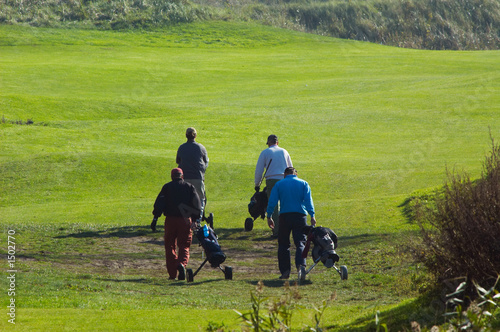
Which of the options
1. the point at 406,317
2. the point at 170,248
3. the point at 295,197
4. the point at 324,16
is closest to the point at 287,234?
the point at 295,197

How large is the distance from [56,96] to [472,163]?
29155mm

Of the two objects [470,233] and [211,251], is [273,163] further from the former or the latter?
[470,233]

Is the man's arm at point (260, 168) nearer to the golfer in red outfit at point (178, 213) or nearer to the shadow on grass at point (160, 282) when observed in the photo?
the golfer in red outfit at point (178, 213)

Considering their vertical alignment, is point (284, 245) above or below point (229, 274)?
above

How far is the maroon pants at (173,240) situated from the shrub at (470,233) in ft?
15.5

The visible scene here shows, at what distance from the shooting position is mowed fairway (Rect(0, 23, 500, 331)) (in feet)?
32.7

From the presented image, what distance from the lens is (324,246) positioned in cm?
1100

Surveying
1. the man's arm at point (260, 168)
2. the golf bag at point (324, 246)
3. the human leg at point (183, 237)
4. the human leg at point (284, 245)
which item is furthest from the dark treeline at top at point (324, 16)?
the golf bag at point (324, 246)

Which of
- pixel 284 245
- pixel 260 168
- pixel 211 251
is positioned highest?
pixel 260 168

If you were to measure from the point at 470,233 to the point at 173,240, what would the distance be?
222 inches

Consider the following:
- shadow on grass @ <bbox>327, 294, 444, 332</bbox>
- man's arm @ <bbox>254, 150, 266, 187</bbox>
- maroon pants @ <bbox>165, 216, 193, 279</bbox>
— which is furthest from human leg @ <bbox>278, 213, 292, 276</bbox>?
shadow on grass @ <bbox>327, 294, 444, 332</bbox>

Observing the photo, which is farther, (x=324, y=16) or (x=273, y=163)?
(x=324, y=16)

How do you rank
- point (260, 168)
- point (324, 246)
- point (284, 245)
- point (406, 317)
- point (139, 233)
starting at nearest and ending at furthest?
point (406, 317)
point (324, 246)
point (284, 245)
point (260, 168)
point (139, 233)

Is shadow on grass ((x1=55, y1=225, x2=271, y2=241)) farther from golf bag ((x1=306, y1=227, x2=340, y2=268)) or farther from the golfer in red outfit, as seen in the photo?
golf bag ((x1=306, y1=227, x2=340, y2=268))
